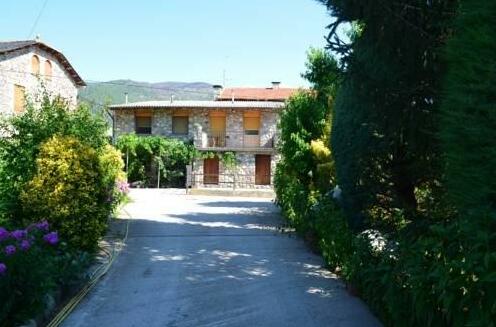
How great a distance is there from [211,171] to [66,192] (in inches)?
1074

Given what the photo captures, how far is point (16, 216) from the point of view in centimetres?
872

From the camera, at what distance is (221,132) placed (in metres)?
35.7

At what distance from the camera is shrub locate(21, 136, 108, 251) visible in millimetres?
8281

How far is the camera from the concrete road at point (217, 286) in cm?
593

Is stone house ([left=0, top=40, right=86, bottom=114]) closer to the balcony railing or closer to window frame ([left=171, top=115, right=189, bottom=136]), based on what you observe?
window frame ([left=171, top=115, right=189, bottom=136])

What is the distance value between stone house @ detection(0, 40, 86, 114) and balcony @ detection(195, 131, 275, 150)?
9.01 meters

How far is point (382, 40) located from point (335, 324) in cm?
296

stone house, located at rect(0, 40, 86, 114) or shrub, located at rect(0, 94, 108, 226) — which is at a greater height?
stone house, located at rect(0, 40, 86, 114)

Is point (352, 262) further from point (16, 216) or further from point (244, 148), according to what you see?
point (244, 148)

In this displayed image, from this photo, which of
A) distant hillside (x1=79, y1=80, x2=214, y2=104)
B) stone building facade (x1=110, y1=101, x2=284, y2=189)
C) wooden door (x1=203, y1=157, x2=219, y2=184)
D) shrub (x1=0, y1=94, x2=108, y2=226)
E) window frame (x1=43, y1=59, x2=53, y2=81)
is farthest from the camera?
wooden door (x1=203, y1=157, x2=219, y2=184)

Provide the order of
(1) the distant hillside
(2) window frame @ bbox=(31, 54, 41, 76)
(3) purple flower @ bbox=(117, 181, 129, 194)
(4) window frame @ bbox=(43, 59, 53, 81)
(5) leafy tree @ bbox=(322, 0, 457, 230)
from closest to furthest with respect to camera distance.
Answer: (5) leafy tree @ bbox=(322, 0, 457, 230), (3) purple flower @ bbox=(117, 181, 129, 194), (2) window frame @ bbox=(31, 54, 41, 76), (1) the distant hillside, (4) window frame @ bbox=(43, 59, 53, 81)

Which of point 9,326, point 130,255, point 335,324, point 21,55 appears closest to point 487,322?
point 335,324

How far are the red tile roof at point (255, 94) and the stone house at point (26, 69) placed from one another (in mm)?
11468

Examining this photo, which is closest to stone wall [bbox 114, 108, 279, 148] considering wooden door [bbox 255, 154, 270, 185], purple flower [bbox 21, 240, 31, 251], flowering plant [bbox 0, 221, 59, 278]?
wooden door [bbox 255, 154, 270, 185]
